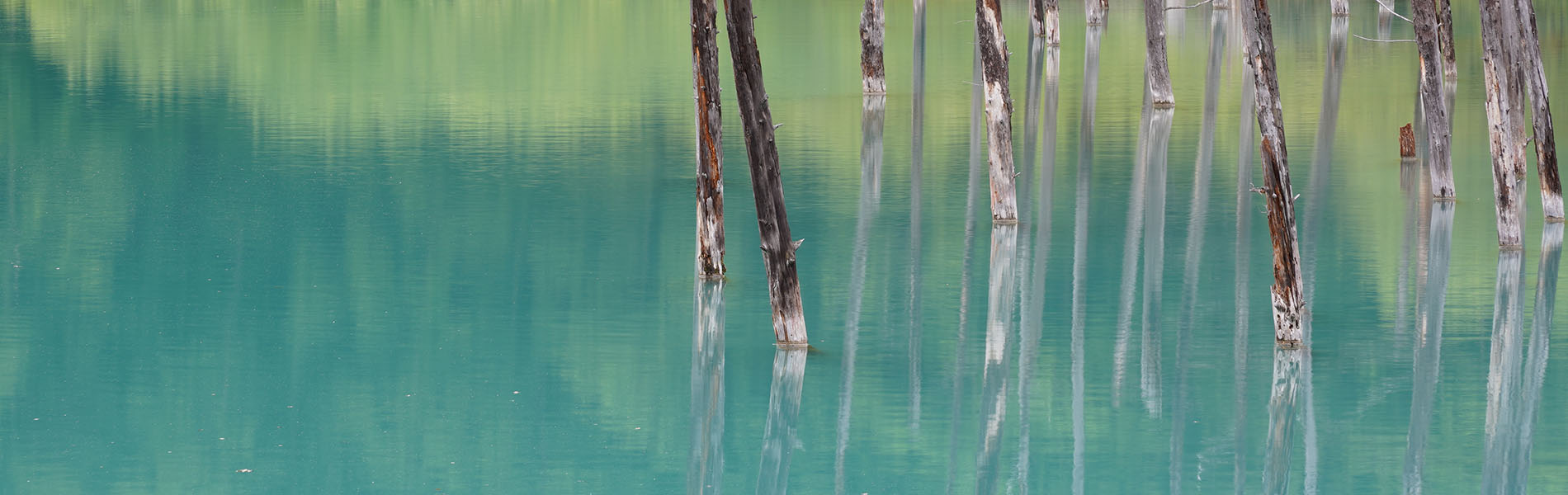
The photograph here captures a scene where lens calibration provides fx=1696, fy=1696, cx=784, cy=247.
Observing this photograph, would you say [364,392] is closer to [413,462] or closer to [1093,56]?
[413,462]

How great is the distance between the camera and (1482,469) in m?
7.77

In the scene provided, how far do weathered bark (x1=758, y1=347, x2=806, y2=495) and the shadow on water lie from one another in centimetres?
277

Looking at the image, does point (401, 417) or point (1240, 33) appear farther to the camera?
point (1240, 33)

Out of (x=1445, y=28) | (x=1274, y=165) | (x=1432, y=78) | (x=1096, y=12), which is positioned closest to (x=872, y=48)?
(x=1445, y=28)

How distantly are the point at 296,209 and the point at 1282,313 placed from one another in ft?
28.8

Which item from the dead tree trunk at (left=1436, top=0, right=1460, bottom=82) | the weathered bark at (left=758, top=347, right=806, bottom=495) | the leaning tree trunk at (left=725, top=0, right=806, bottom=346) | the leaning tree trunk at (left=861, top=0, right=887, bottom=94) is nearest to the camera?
the weathered bark at (left=758, top=347, right=806, bottom=495)

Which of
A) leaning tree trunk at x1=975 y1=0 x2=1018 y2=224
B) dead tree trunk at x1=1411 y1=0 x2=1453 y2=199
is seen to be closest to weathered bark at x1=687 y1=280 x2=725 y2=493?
leaning tree trunk at x1=975 y1=0 x2=1018 y2=224

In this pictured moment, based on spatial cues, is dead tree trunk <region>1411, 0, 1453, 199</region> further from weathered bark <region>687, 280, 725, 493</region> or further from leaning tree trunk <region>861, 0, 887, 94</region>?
leaning tree trunk <region>861, 0, 887, 94</region>

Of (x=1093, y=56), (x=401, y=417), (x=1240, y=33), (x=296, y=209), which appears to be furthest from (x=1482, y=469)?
(x=1240, y=33)

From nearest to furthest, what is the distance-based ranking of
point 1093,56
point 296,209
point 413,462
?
point 413,462 → point 296,209 → point 1093,56

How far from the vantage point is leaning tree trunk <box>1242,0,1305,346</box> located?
901 cm

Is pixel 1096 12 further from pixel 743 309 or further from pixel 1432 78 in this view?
pixel 743 309

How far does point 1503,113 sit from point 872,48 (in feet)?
35.7

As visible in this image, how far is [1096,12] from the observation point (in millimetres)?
35500
